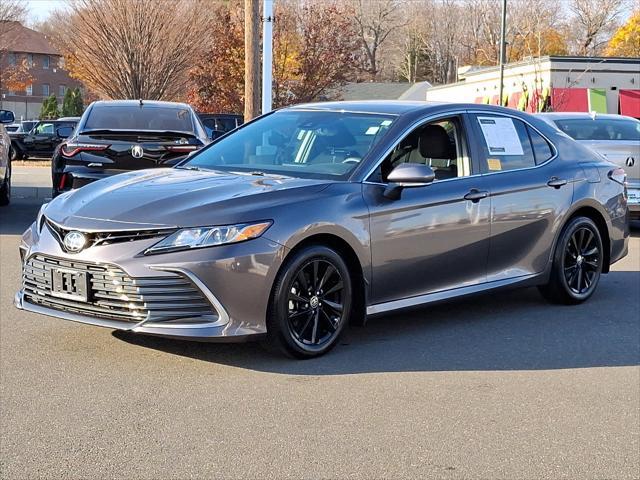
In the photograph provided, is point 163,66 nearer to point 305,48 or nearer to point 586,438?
point 305,48

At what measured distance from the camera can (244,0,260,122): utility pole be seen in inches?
614

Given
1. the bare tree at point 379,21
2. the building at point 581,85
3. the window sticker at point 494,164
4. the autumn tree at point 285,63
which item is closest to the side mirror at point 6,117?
the window sticker at point 494,164

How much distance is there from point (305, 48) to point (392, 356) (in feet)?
101

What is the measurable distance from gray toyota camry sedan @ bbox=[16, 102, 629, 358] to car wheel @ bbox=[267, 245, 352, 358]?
1 centimetres

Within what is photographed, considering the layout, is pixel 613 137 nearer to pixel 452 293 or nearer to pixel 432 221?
pixel 452 293

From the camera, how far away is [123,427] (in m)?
4.50

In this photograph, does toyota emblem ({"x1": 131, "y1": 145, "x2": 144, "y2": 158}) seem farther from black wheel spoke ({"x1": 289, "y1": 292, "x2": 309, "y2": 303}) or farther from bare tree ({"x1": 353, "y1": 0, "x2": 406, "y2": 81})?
bare tree ({"x1": 353, "y1": 0, "x2": 406, "y2": 81})

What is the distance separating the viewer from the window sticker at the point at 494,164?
6.98m

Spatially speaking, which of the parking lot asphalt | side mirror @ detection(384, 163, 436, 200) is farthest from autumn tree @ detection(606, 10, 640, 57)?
side mirror @ detection(384, 163, 436, 200)

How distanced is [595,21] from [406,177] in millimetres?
68216

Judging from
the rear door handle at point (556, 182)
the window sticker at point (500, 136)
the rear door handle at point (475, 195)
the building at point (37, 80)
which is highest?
the building at point (37, 80)

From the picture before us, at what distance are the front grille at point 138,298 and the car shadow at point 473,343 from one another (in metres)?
0.56

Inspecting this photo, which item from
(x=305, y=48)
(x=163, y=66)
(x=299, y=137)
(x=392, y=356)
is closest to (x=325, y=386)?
(x=392, y=356)

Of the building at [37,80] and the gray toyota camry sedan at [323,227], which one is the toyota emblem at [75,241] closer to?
the gray toyota camry sedan at [323,227]
